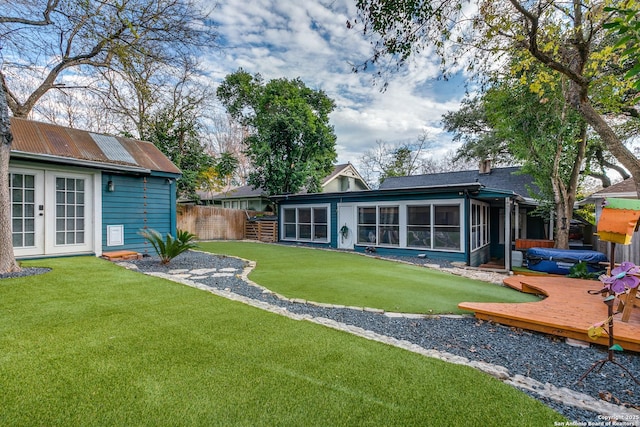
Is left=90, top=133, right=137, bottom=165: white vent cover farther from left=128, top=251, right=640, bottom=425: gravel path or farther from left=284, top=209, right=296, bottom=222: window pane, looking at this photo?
left=284, top=209, right=296, bottom=222: window pane

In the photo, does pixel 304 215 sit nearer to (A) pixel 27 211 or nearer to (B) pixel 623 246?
(A) pixel 27 211

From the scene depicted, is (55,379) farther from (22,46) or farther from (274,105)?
(274,105)

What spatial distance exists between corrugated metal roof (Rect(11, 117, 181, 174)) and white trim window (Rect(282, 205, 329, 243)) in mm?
5867

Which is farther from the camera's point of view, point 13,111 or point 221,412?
point 13,111

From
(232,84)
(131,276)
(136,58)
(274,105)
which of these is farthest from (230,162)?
(131,276)

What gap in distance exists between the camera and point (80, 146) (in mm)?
7527

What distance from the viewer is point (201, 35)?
266 inches

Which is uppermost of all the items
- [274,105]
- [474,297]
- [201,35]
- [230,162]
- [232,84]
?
[232,84]

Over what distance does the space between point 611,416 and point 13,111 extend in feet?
44.5

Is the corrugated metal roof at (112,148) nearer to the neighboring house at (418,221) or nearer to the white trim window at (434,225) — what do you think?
the neighboring house at (418,221)

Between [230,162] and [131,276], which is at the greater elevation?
[230,162]

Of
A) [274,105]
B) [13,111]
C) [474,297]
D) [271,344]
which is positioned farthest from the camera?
[274,105]

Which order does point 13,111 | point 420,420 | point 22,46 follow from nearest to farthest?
1. point 420,420
2. point 22,46
3. point 13,111

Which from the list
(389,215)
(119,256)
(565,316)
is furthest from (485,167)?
(119,256)
